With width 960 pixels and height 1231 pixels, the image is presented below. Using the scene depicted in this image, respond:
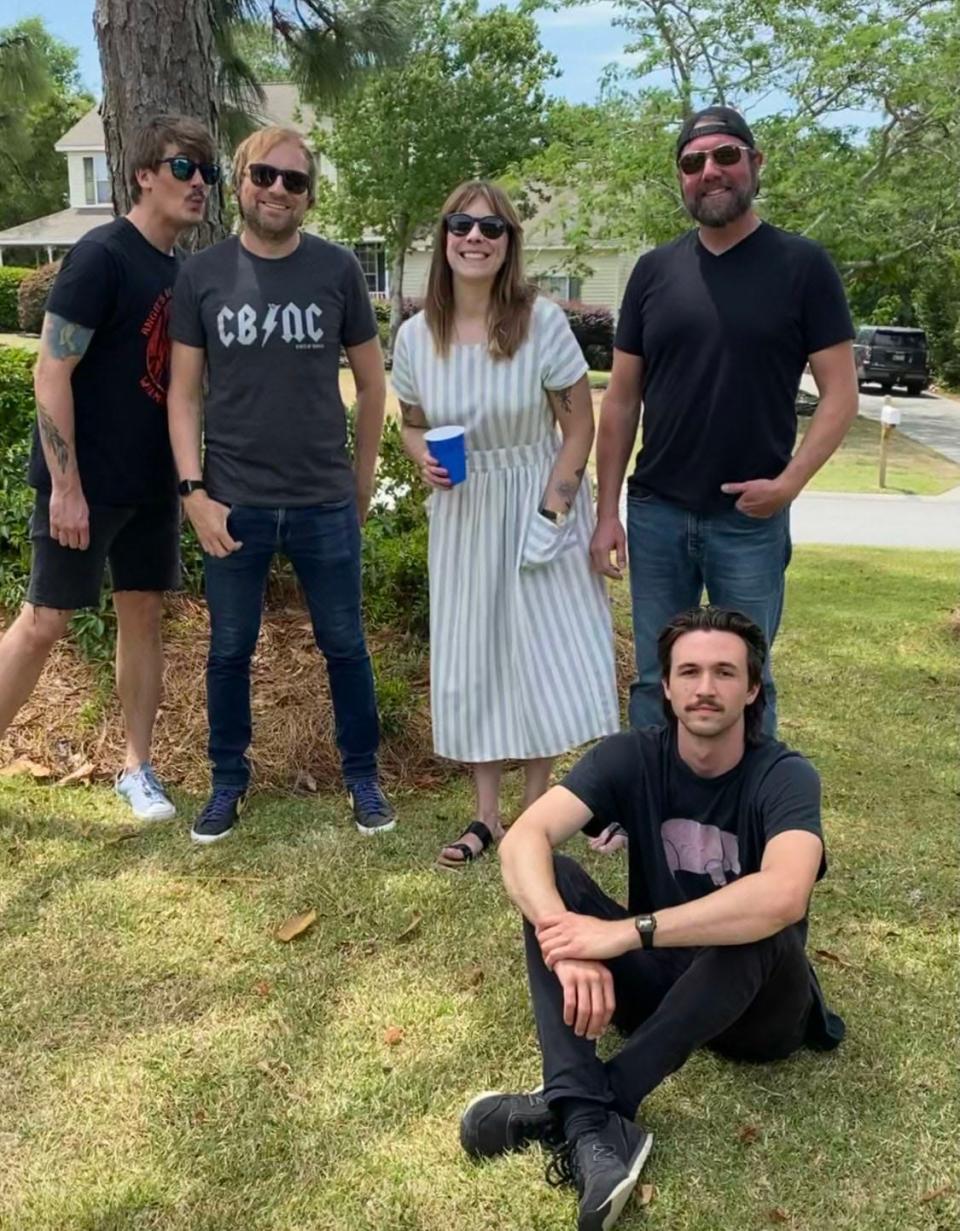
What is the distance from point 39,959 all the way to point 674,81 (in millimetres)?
18925

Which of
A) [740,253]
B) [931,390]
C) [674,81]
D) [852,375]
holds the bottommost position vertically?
[931,390]

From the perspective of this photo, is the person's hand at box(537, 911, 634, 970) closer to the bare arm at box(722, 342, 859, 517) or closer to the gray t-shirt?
the bare arm at box(722, 342, 859, 517)

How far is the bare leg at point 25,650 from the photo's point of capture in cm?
353

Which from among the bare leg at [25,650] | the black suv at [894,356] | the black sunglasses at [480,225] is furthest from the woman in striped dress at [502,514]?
the black suv at [894,356]

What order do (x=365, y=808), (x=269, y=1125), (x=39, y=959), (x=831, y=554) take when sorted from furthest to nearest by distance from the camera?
(x=831, y=554), (x=365, y=808), (x=39, y=959), (x=269, y=1125)

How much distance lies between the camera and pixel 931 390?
98.8 ft

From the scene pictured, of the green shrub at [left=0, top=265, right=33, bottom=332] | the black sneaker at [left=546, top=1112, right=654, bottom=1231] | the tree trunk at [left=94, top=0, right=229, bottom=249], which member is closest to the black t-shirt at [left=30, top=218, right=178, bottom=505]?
the tree trunk at [left=94, top=0, right=229, bottom=249]

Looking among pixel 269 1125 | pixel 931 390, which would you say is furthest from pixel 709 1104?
pixel 931 390

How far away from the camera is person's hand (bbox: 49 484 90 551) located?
3.35 m

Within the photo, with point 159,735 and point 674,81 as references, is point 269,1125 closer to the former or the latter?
point 159,735

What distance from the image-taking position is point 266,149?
10.5 ft

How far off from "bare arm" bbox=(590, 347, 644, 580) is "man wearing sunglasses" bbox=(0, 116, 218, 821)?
1318mm

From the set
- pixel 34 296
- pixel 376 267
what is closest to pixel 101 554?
pixel 34 296

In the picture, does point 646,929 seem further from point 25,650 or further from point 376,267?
point 376,267
